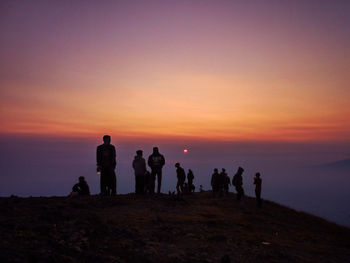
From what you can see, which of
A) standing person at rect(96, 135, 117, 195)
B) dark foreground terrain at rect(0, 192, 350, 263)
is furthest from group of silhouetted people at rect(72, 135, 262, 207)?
dark foreground terrain at rect(0, 192, 350, 263)

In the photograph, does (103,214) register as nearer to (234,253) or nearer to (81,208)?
(81,208)

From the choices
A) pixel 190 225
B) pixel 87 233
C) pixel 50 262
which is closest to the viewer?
pixel 50 262

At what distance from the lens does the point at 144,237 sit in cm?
868

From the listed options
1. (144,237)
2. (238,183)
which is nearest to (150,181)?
(238,183)

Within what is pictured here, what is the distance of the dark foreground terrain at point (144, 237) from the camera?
6.82 metres

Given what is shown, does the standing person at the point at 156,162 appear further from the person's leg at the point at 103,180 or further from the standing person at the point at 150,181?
the person's leg at the point at 103,180

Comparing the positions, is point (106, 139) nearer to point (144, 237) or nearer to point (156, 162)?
point (156, 162)

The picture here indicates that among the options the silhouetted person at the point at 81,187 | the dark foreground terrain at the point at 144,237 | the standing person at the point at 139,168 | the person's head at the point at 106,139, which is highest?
the person's head at the point at 106,139

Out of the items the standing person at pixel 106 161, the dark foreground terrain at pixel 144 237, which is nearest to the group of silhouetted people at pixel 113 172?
the standing person at pixel 106 161

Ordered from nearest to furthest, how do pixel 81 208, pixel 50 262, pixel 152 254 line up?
1. pixel 50 262
2. pixel 152 254
3. pixel 81 208

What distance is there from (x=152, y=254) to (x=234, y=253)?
228 cm

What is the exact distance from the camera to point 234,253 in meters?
8.27

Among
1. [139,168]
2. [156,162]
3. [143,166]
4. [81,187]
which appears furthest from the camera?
[156,162]

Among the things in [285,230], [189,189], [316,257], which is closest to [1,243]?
[316,257]
